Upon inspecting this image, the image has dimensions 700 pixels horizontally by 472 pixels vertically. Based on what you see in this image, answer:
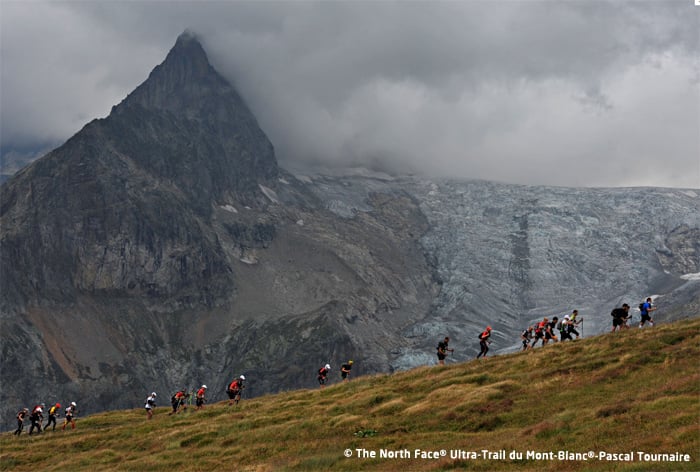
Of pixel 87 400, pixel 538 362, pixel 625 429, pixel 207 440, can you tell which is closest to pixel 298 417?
pixel 207 440

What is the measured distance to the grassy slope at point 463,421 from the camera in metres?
25.5

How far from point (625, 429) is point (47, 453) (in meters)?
39.9

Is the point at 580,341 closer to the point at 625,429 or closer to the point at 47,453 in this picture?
the point at 625,429

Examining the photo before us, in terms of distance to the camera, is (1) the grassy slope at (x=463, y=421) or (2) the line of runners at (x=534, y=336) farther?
(2) the line of runners at (x=534, y=336)

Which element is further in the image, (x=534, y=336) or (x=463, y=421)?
(x=534, y=336)

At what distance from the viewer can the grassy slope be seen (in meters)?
25.5

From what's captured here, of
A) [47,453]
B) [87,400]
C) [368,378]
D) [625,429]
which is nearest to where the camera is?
[625,429]

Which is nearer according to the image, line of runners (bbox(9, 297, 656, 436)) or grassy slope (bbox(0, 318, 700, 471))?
grassy slope (bbox(0, 318, 700, 471))

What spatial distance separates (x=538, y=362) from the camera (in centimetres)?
4156

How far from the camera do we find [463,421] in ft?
108

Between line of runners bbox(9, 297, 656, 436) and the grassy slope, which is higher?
line of runners bbox(9, 297, 656, 436)

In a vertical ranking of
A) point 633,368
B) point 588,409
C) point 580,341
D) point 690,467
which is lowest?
point 690,467

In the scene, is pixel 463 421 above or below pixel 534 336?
below

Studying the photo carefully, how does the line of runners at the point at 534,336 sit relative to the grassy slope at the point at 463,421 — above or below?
above
